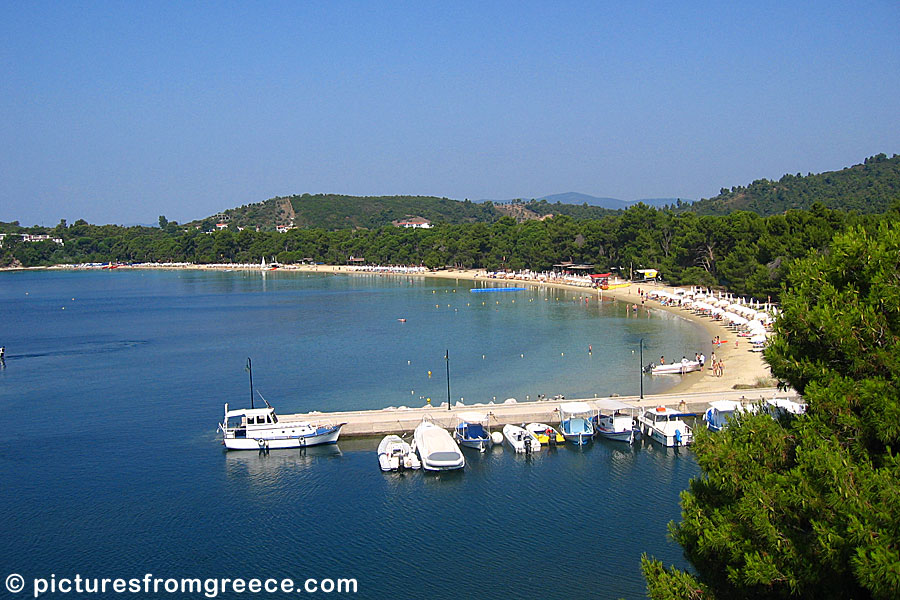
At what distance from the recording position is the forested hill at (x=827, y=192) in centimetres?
15050

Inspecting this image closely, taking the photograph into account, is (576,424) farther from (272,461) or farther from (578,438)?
(272,461)

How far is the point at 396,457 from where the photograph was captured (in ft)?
81.0

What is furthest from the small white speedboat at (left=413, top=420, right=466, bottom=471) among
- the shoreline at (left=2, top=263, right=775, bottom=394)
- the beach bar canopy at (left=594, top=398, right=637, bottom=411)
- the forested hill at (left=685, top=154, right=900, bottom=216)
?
the forested hill at (left=685, top=154, right=900, bottom=216)

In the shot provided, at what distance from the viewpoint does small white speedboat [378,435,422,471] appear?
2442 cm

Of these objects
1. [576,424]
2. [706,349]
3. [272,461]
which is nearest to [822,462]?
[576,424]

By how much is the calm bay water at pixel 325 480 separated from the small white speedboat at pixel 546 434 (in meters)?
0.61

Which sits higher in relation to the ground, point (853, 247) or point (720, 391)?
point (853, 247)

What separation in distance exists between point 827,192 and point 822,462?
593 feet

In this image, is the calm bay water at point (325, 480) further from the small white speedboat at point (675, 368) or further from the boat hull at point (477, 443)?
the small white speedboat at point (675, 368)

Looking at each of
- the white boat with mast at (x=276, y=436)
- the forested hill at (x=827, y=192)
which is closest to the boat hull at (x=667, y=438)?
the white boat with mast at (x=276, y=436)

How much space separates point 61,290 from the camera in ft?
382

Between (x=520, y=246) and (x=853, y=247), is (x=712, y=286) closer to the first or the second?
(x=520, y=246)

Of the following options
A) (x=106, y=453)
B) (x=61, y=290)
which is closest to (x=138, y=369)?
(x=106, y=453)

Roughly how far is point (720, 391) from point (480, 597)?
61.2 ft
